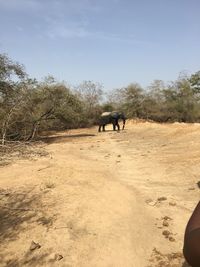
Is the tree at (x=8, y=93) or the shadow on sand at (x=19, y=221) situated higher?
the tree at (x=8, y=93)

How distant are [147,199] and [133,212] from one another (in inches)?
37.7

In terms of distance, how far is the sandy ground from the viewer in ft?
17.7

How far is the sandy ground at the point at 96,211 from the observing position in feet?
17.7

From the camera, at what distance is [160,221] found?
A: 6.63 meters

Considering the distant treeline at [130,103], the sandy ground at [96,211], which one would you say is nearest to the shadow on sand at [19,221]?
the sandy ground at [96,211]

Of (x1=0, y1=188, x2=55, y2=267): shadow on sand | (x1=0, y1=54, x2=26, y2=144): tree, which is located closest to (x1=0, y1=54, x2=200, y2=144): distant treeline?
(x1=0, y1=54, x2=26, y2=144): tree

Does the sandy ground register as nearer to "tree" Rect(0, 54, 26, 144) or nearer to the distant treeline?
"tree" Rect(0, 54, 26, 144)

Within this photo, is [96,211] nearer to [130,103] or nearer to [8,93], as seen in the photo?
[8,93]

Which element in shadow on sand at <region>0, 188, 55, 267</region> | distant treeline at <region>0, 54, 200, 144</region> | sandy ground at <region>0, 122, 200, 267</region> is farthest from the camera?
distant treeline at <region>0, 54, 200, 144</region>

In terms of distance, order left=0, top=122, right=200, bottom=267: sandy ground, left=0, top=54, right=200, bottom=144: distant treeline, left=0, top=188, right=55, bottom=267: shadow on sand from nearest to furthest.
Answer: left=0, top=188, right=55, bottom=267: shadow on sand, left=0, top=122, right=200, bottom=267: sandy ground, left=0, top=54, right=200, bottom=144: distant treeline

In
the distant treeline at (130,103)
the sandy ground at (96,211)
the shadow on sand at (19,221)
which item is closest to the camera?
the shadow on sand at (19,221)

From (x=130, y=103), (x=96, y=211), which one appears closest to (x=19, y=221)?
(x=96, y=211)

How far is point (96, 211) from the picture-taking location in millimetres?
6766

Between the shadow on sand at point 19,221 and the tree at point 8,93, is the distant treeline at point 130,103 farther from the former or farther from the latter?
the shadow on sand at point 19,221
